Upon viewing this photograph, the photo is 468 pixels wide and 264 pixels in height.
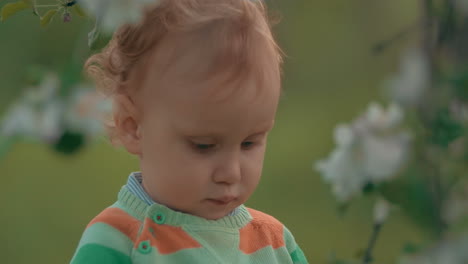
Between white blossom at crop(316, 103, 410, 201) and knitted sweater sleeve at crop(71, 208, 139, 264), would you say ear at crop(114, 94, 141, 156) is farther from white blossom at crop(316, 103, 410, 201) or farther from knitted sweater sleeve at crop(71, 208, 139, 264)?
white blossom at crop(316, 103, 410, 201)

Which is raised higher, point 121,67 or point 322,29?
point 322,29

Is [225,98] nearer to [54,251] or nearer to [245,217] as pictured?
[245,217]

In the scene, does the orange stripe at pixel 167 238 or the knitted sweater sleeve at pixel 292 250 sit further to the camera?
the knitted sweater sleeve at pixel 292 250

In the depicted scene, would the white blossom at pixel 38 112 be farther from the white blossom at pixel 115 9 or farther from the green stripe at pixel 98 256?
the white blossom at pixel 115 9

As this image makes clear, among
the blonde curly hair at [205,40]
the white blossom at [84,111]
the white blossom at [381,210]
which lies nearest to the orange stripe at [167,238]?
the blonde curly hair at [205,40]

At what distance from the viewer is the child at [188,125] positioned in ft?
4.77

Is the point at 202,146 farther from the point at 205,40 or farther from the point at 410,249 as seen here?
the point at 410,249

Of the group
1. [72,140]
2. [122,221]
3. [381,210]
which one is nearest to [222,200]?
[122,221]

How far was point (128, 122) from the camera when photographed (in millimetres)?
1549

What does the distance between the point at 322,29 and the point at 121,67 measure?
167 inches

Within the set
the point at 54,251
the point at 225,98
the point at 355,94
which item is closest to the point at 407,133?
the point at 225,98

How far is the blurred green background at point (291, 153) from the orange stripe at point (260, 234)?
1408mm

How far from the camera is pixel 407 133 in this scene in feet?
6.00

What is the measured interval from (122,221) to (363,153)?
0.64m
